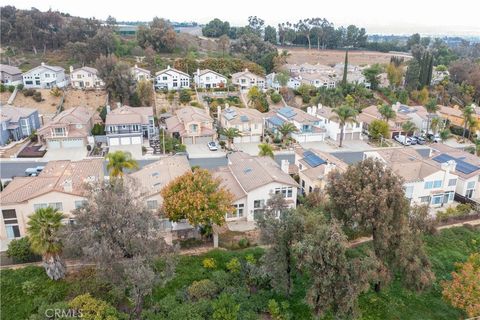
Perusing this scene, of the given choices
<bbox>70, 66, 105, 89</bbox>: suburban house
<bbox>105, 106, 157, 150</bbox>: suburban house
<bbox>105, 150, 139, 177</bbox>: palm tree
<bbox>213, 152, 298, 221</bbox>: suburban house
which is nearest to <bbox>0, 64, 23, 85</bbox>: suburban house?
<bbox>70, 66, 105, 89</bbox>: suburban house

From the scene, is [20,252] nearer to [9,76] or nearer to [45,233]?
[45,233]

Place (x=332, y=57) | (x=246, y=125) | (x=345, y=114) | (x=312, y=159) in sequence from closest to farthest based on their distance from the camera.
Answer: (x=312, y=159) → (x=345, y=114) → (x=246, y=125) → (x=332, y=57)

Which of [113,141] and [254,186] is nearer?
[254,186]

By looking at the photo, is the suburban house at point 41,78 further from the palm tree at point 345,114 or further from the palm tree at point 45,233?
the palm tree at point 45,233

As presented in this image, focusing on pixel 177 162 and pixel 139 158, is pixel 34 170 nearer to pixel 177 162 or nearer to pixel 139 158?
pixel 139 158

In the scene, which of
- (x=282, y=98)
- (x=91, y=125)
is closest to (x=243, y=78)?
(x=282, y=98)

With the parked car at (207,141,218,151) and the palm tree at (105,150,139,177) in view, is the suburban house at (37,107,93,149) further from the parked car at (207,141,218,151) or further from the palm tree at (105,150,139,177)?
the palm tree at (105,150,139,177)

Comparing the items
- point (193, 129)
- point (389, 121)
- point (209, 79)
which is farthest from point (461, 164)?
point (209, 79)
